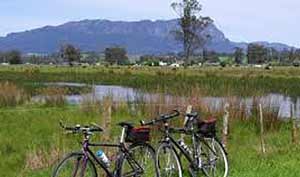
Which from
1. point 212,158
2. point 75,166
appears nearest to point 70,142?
point 212,158

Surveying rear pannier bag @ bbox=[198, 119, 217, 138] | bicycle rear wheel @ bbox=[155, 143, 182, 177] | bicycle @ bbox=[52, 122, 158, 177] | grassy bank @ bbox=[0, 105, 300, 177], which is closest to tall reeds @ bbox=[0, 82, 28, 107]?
grassy bank @ bbox=[0, 105, 300, 177]

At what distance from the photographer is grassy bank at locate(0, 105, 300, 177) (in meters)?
10.8

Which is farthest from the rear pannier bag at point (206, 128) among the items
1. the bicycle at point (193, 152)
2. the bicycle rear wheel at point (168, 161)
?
the bicycle rear wheel at point (168, 161)

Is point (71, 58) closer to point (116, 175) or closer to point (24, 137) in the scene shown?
point (24, 137)

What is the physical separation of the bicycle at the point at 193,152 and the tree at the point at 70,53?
10574 centimetres

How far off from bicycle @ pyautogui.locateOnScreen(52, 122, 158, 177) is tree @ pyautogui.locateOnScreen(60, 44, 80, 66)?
10695 cm

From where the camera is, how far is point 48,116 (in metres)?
21.1

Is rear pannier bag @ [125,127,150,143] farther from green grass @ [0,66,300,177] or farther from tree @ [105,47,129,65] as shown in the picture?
tree @ [105,47,129,65]

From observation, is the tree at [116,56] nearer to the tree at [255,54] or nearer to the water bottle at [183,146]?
the tree at [255,54]

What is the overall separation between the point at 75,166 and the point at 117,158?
1.97 feet

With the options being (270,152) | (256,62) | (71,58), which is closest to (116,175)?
(270,152)

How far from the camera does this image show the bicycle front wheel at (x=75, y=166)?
7.20 m

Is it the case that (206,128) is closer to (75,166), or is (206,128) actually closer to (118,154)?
(118,154)

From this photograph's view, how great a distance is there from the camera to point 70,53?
376 ft
